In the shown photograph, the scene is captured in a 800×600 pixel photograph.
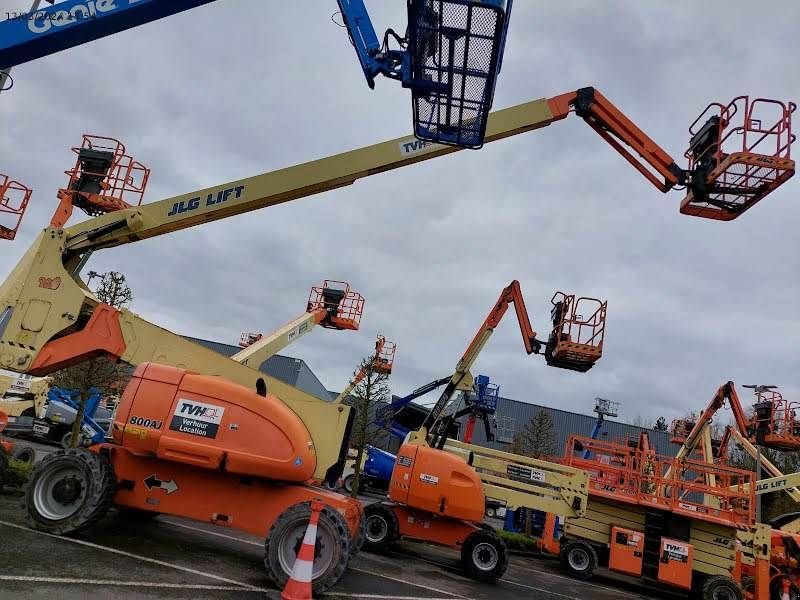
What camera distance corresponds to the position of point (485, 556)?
10.5 metres

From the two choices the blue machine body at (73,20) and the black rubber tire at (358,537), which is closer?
the blue machine body at (73,20)

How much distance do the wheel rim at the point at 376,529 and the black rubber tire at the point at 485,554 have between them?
5.39ft

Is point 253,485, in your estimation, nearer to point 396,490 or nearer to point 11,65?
point 396,490

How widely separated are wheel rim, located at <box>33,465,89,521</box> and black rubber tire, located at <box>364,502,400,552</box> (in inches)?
229

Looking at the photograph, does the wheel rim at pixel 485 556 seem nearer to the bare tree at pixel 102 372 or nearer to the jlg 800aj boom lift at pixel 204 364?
the jlg 800aj boom lift at pixel 204 364

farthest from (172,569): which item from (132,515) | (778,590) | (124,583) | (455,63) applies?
(778,590)

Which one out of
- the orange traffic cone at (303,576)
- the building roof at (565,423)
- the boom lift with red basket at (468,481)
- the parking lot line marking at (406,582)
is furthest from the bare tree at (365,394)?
the building roof at (565,423)

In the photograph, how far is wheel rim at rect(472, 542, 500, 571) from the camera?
10.4 m

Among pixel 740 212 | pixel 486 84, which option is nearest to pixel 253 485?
pixel 486 84

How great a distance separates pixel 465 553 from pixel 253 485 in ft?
17.5

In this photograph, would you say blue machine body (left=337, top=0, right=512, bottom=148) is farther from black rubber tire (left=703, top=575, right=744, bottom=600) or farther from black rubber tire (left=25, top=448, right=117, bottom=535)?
black rubber tire (left=703, top=575, right=744, bottom=600)

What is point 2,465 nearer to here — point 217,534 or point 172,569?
point 217,534

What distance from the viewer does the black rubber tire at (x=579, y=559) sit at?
45.6ft

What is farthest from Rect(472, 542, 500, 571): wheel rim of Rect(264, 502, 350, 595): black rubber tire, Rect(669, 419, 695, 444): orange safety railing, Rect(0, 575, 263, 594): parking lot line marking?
Rect(669, 419, 695, 444): orange safety railing
